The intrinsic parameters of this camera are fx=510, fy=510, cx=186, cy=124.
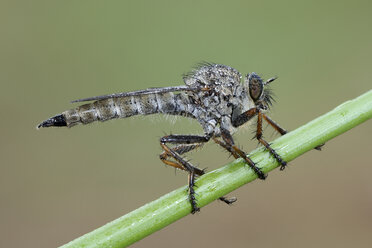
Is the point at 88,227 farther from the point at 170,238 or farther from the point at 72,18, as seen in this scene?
the point at 72,18

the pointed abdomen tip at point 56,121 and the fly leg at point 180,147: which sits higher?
the pointed abdomen tip at point 56,121

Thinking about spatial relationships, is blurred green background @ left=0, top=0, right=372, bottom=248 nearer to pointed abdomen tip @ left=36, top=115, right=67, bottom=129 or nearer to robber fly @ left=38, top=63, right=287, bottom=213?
robber fly @ left=38, top=63, right=287, bottom=213

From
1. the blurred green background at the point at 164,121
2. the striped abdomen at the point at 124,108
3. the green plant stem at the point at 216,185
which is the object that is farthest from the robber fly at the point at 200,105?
the blurred green background at the point at 164,121

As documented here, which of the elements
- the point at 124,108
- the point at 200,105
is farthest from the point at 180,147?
the point at 124,108

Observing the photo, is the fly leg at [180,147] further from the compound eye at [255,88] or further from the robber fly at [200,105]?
the compound eye at [255,88]

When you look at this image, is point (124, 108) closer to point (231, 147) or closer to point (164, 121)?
point (231, 147)

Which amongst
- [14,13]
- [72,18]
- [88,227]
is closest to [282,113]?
[88,227]

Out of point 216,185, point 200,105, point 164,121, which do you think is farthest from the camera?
point 164,121
